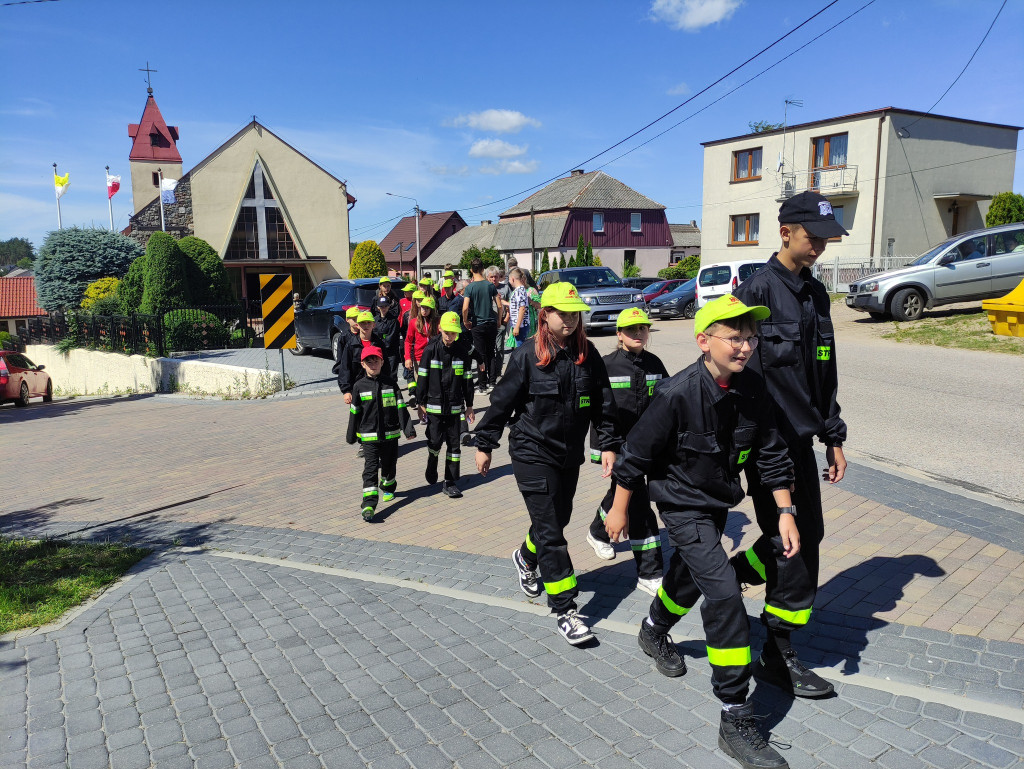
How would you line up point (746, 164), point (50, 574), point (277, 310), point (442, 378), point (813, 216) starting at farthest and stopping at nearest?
point (746, 164) < point (277, 310) < point (442, 378) < point (50, 574) < point (813, 216)

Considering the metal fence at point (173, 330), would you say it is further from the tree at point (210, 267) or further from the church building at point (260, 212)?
the church building at point (260, 212)

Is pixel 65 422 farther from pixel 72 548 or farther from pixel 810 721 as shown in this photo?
pixel 810 721

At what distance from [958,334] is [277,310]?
13.3 meters

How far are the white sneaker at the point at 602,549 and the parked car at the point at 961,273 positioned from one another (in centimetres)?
1476

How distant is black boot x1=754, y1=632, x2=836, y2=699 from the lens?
131 inches

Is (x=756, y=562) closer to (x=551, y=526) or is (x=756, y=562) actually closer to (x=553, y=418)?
(x=551, y=526)

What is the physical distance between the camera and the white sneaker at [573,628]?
3902 mm

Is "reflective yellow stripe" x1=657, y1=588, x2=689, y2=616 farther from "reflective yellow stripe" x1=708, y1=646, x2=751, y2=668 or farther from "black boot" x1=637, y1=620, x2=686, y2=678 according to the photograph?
"reflective yellow stripe" x1=708, y1=646, x2=751, y2=668

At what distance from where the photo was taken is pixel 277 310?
43.0ft

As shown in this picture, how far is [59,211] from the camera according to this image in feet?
168

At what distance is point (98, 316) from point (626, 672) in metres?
22.0

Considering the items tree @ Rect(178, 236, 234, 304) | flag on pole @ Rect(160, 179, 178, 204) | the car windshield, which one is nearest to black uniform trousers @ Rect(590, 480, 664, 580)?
the car windshield

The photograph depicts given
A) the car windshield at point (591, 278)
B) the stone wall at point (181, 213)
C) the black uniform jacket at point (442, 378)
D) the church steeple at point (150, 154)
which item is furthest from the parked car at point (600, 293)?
the church steeple at point (150, 154)

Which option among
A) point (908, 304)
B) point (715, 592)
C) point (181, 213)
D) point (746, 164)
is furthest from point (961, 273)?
point (181, 213)
